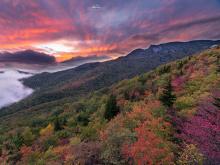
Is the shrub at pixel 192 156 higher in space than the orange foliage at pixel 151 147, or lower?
higher

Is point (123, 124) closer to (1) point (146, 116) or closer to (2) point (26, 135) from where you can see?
(1) point (146, 116)

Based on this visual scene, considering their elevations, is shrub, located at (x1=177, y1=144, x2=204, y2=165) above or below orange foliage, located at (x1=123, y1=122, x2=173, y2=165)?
above

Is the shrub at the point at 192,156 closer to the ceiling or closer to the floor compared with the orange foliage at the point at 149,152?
closer to the ceiling

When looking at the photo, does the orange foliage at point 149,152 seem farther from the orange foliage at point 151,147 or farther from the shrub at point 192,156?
the shrub at point 192,156

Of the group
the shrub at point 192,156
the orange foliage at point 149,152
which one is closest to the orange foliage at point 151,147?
the orange foliage at point 149,152

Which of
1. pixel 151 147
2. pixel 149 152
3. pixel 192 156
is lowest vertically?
pixel 149 152

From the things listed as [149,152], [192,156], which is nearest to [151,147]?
[149,152]

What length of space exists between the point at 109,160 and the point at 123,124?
31.1ft

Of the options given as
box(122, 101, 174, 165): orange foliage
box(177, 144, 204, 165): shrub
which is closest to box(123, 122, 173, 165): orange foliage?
box(122, 101, 174, 165): orange foliage

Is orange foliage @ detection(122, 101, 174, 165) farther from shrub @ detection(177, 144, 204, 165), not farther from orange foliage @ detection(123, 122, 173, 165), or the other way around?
shrub @ detection(177, 144, 204, 165)

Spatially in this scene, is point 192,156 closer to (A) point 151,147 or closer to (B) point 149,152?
(B) point 149,152

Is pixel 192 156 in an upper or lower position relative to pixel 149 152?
upper

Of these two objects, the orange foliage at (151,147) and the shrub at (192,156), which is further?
the orange foliage at (151,147)

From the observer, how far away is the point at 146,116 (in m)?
37.8
